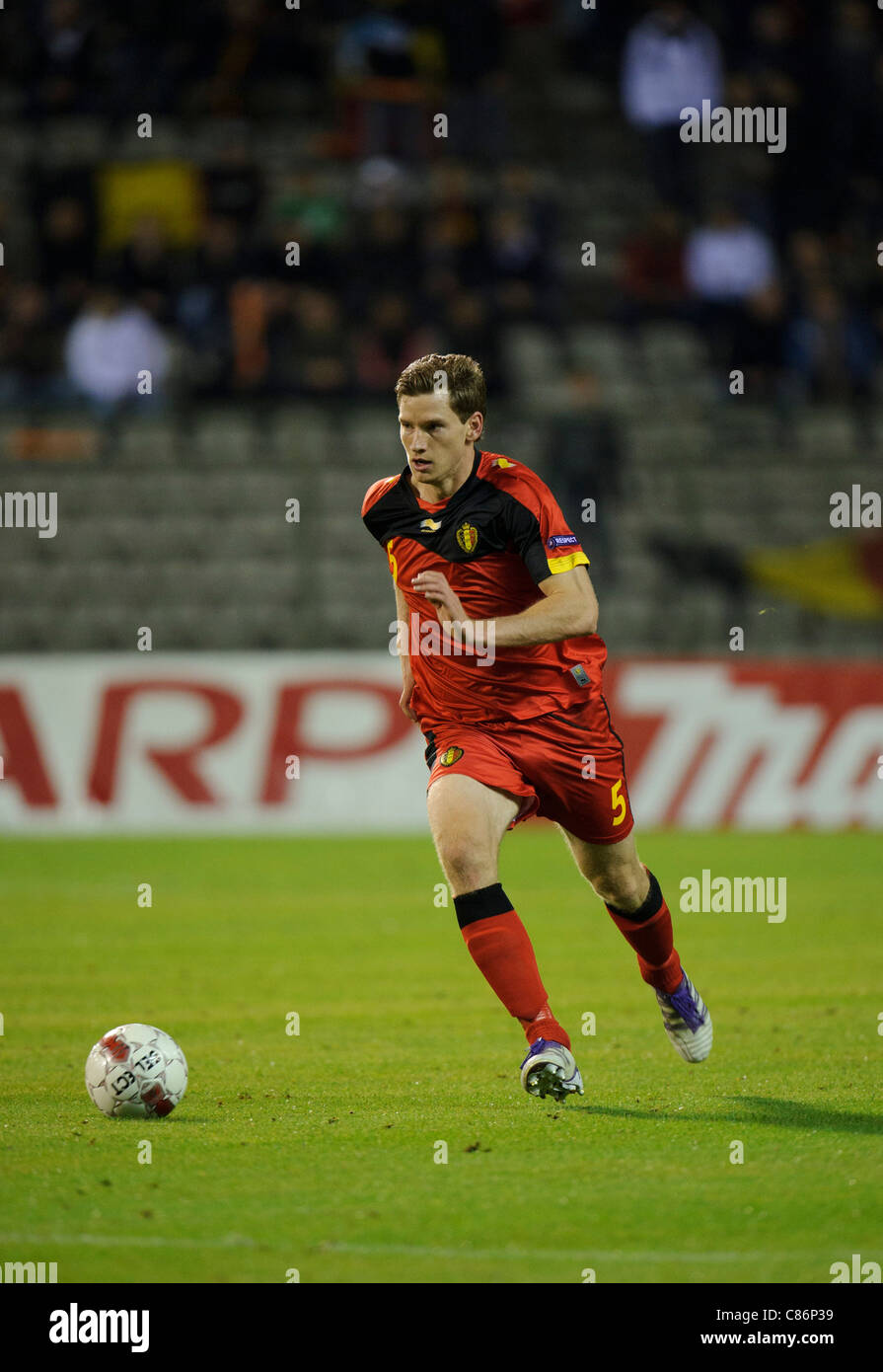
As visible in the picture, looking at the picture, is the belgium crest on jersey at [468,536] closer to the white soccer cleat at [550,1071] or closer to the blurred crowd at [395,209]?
the white soccer cleat at [550,1071]

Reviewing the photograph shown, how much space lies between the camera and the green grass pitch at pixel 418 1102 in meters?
4.44

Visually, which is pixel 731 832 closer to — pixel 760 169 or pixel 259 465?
pixel 259 465

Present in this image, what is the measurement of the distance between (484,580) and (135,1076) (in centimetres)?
203

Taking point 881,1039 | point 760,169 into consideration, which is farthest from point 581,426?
point 881,1039

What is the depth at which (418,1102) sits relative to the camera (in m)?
6.15

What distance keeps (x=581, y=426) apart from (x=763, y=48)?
6.13m

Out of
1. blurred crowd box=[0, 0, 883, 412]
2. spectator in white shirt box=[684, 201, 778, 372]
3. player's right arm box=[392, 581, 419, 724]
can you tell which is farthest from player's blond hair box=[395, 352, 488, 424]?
spectator in white shirt box=[684, 201, 778, 372]

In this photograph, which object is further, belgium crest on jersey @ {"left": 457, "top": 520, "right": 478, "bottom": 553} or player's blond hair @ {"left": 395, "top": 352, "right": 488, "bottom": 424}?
belgium crest on jersey @ {"left": 457, "top": 520, "right": 478, "bottom": 553}

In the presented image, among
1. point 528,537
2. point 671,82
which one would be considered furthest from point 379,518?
point 671,82

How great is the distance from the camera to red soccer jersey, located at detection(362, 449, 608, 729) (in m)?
6.26

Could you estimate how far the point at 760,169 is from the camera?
2105cm

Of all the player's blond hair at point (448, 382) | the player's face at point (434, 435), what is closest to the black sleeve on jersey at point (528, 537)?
the player's face at point (434, 435)

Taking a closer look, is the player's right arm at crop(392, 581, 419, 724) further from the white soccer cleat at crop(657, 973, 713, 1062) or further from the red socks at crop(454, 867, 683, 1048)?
the white soccer cleat at crop(657, 973, 713, 1062)

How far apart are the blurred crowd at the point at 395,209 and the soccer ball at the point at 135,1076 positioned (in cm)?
1189
